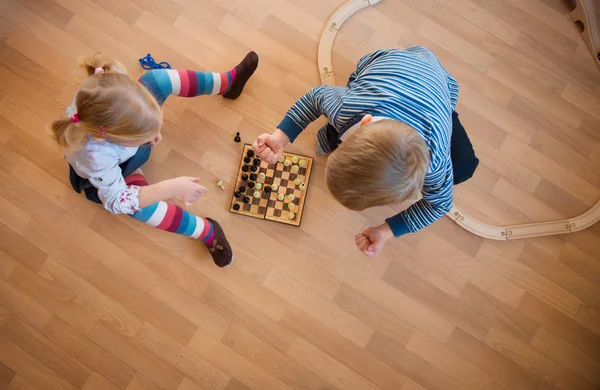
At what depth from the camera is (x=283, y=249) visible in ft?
4.93

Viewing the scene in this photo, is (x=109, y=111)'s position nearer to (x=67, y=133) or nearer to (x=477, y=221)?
(x=67, y=133)

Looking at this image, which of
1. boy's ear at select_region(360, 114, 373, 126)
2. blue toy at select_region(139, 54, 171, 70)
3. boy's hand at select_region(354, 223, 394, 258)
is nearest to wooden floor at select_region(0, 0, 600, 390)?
blue toy at select_region(139, 54, 171, 70)

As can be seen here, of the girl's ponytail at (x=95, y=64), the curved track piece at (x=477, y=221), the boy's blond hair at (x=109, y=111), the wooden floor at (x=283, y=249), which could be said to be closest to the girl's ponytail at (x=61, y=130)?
the boy's blond hair at (x=109, y=111)

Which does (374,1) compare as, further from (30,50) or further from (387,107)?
(30,50)

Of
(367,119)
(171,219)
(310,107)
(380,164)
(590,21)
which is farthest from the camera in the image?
(590,21)

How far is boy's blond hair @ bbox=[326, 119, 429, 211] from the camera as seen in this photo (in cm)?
88

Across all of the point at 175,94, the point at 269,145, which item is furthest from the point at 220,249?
the point at 175,94

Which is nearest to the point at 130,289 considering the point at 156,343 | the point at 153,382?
the point at 156,343

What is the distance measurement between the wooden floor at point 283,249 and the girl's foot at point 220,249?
5cm

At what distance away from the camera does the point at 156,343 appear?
147 cm

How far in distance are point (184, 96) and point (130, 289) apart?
689 millimetres

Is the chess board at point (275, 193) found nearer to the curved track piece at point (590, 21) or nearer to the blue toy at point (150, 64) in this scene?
the blue toy at point (150, 64)

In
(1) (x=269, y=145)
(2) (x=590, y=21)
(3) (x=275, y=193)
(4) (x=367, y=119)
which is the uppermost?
(2) (x=590, y=21)

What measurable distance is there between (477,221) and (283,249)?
697 millimetres
